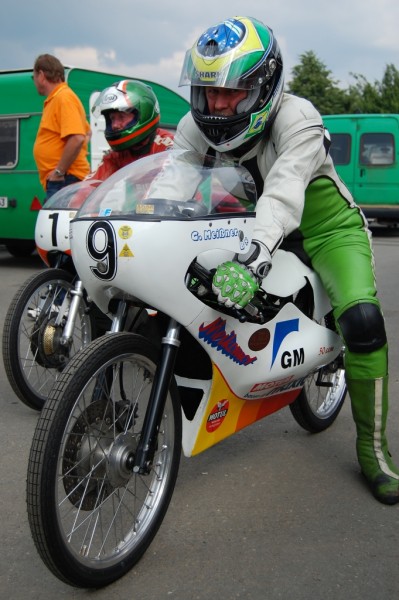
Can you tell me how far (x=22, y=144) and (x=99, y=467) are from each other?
782 centimetres

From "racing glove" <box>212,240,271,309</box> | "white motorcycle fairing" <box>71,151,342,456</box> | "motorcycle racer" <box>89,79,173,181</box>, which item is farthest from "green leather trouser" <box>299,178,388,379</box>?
"motorcycle racer" <box>89,79,173,181</box>

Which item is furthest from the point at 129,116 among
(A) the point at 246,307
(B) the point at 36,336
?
(A) the point at 246,307

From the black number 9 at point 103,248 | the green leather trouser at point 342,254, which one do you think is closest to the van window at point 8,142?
the green leather trouser at point 342,254

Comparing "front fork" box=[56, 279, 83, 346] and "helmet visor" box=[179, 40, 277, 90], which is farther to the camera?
"front fork" box=[56, 279, 83, 346]

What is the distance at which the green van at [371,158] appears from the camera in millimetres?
14781

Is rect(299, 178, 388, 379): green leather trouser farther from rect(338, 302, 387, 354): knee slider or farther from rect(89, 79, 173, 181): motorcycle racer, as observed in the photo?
rect(89, 79, 173, 181): motorcycle racer

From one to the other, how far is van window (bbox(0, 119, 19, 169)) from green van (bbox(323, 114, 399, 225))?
7.32 metres

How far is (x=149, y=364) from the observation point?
2.54 m

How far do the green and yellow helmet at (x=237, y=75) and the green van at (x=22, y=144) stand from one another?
6.75 m

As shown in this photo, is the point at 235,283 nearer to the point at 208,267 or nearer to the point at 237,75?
the point at 208,267

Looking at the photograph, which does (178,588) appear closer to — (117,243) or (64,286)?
(117,243)

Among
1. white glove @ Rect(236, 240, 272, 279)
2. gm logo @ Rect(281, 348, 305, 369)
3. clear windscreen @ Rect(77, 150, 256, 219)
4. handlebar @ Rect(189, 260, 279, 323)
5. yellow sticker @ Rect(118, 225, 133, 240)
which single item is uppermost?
clear windscreen @ Rect(77, 150, 256, 219)

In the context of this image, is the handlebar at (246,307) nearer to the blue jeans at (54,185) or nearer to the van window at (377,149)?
the blue jeans at (54,185)

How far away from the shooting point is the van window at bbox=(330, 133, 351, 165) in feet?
49.6
